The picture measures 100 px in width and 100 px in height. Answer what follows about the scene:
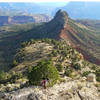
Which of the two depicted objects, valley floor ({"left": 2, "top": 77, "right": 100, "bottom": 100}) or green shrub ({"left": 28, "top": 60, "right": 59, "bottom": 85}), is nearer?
valley floor ({"left": 2, "top": 77, "right": 100, "bottom": 100})

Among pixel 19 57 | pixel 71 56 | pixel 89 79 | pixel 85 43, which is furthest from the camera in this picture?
pixel 85 43

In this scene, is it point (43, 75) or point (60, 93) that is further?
point (43, 75)

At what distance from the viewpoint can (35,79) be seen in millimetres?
30688

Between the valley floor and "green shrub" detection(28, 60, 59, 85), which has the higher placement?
"green shrub" detection(28, 60, 59, 85)

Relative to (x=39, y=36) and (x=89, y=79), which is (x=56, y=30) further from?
(x=89, y=79)

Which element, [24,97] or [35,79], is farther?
[35,79]

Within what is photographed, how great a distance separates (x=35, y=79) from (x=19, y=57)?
52629 millimetres

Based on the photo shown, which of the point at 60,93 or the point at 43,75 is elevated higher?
the point at 43,75

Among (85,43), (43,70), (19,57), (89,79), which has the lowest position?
(85,43)

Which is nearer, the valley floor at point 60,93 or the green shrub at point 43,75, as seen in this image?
the valley floor at point 60,93

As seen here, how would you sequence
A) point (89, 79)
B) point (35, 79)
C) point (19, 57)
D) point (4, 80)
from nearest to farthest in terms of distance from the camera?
point (35, 79) → point (89, 79) → point (4, 80) → point (19, 57)

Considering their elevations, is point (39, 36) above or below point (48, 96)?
below

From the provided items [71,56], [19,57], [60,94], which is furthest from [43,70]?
[19,57]

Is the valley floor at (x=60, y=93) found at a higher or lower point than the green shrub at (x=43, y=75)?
lower
